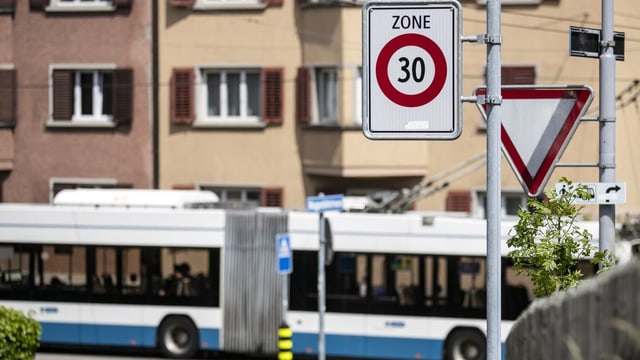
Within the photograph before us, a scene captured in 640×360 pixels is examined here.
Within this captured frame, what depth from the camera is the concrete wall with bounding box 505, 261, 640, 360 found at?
3.34 m

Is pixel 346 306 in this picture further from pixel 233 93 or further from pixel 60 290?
pixel 233 93

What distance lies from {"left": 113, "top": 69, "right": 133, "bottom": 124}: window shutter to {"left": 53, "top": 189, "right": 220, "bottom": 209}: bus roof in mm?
5544

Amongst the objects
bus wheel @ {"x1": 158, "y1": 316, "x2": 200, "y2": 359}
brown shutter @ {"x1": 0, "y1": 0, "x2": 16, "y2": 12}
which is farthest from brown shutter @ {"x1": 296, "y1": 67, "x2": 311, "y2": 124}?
brown shutter @ {"x1": 0, "y1": 0, "x2": 16, "y2": 12}

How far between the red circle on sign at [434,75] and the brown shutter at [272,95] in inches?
948

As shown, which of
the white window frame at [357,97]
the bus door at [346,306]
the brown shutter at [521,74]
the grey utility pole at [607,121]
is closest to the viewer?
the grey utility pole at [607,121]

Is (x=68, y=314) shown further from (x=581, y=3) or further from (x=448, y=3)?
(x=448, y=3)

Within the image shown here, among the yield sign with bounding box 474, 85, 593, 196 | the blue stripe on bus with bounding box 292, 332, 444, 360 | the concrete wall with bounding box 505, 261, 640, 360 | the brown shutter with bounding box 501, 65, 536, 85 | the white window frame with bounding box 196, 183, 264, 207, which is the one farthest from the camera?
the white window frame with bounding box 196, 183, 264, 207

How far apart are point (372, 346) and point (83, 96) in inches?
448

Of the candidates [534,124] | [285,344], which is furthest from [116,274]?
[534,124]

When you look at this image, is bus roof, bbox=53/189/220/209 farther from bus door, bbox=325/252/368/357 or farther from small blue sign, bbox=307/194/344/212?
small blue sign, bbox=307/194/344/212

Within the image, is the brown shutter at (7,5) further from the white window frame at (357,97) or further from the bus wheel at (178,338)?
the bus wheel at (178,338)

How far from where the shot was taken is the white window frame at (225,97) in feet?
100

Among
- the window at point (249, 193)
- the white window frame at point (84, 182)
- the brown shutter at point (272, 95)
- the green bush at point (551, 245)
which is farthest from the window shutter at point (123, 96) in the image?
the green bush at point (551, 245)

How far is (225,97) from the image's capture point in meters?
30.7
